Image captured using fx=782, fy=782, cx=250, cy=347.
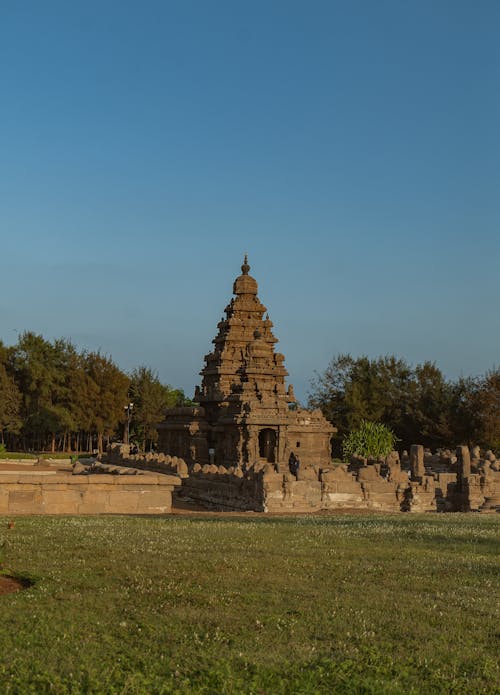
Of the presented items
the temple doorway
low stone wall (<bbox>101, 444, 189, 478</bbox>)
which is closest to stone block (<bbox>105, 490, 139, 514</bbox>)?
low stone wall (<bbox>101, 444, 189, 478</bbox>)

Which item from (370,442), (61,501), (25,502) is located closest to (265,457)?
(370,442)

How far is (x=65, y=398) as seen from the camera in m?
68.7

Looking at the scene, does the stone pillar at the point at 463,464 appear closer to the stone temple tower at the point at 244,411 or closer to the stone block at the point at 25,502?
the stone temple tower at the point at 244,411

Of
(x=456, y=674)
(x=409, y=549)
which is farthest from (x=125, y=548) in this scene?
(x=456, y=674)

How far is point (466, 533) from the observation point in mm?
14414

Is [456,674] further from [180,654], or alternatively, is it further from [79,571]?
[79,571]

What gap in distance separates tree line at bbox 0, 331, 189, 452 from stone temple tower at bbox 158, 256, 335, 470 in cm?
2126

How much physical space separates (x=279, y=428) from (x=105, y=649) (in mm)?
33242

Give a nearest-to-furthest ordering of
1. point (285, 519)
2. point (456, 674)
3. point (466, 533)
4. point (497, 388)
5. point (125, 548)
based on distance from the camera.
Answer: point (456, 674)
point (125, 548)
point (466, 533)
point (285, 519)
point (497, 388)

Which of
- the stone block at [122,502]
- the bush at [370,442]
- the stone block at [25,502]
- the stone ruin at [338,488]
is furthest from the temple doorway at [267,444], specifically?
the stone block at [25,502]

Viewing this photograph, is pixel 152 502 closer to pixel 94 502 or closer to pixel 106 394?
pixel 94 502

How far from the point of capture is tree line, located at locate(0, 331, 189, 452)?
66875 mm

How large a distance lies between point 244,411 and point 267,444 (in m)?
4.19

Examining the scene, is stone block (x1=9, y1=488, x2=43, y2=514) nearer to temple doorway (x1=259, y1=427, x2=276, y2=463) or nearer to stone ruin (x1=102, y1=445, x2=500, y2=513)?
stone ruin (x1=102, y1=445, x2=500, y2=513)
